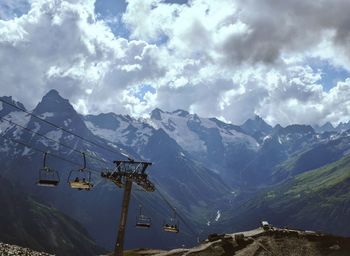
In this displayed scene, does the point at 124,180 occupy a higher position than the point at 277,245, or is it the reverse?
the point at 124,180

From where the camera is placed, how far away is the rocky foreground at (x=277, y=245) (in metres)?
83.8

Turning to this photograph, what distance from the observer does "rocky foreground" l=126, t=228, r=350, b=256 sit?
275 ft

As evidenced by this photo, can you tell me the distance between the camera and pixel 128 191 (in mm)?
56781

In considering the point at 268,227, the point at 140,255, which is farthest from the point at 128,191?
the point at 140,255

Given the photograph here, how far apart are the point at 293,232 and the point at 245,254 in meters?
12.9

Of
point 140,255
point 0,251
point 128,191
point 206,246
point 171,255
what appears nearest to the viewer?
point 128,191

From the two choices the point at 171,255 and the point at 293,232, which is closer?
the point at 293,232

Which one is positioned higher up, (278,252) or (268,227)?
(268,227)

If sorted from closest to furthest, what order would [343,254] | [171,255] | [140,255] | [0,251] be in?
[0,251]
[343,254]
[171,255]
[140,255]

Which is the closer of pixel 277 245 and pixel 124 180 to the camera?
pixel 124 180

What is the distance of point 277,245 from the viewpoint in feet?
285

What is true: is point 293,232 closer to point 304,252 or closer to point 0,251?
point 304,252

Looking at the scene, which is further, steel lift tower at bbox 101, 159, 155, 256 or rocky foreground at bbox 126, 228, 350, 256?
rocky foreground at bbox 126, 228, 350, 256

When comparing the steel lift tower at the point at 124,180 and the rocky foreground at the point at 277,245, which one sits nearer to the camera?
the steel lift tower at the point at 124,180
